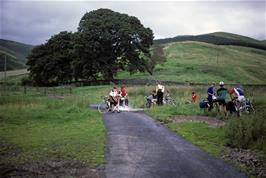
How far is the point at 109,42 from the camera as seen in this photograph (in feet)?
229

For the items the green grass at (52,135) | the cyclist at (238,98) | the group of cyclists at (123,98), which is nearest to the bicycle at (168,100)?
the group of cyclists at (123,98)

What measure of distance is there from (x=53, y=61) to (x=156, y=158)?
6488 cm

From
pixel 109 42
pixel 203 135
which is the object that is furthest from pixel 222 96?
pixel 109 42

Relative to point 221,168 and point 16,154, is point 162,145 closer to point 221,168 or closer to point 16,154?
point 221,168

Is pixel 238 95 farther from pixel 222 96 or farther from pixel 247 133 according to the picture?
pixel 247 133

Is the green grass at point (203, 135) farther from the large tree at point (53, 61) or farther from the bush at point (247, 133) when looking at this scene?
the large tree at point (53, 61)

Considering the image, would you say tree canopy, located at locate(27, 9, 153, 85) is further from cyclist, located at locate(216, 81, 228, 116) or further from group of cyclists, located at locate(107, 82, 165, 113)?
cyclist, located at locate(216, 81, 228, 116)

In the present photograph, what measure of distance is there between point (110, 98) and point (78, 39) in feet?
138

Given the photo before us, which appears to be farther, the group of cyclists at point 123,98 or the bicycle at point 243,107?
the group of cyclists at point 123,98

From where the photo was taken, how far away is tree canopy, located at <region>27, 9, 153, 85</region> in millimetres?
68312

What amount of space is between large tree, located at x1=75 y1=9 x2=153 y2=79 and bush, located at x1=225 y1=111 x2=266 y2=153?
51.8m

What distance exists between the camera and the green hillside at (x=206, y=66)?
287 ft

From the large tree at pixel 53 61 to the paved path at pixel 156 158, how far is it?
5783 cm

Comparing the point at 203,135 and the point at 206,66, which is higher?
the point at 206,66
